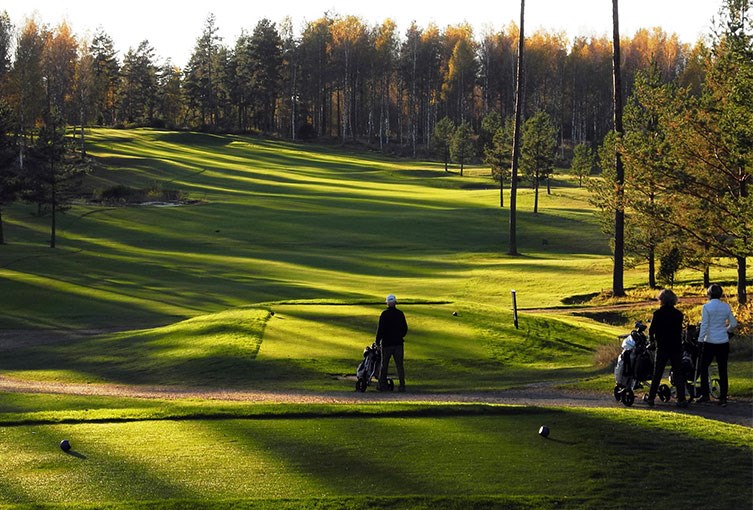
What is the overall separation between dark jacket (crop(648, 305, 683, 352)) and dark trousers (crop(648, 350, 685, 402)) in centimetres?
8

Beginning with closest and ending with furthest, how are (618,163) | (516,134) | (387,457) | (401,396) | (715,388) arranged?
1. (387,457)
2. (715,388)
3. (401,396)
4. (618,163)
5. (516,134)

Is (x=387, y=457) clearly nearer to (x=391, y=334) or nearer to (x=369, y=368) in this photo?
(x=391, y=334)

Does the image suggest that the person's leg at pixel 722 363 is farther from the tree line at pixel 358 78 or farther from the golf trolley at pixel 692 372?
the tree line at pixel 358 78

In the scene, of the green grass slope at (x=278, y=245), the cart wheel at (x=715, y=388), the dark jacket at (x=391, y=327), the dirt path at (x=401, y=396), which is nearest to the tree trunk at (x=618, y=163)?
the green grass slope at (x=278, y=245)

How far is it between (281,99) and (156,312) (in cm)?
12458

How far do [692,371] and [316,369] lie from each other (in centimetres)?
919

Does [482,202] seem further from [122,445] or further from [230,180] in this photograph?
[122,445]

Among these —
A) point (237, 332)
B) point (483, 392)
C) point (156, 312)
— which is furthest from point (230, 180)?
point (483, 392)

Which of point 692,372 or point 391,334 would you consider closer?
point 692,372

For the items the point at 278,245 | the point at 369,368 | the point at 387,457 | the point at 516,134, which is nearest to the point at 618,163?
the point at 516,134

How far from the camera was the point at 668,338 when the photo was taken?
1555 centimetres

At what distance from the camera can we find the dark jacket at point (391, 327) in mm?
18984

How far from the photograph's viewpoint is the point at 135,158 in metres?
104

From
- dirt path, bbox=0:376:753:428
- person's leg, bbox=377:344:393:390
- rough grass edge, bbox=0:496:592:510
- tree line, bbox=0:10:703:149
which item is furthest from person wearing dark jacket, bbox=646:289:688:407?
tree line, bbox=0:10:703:149
